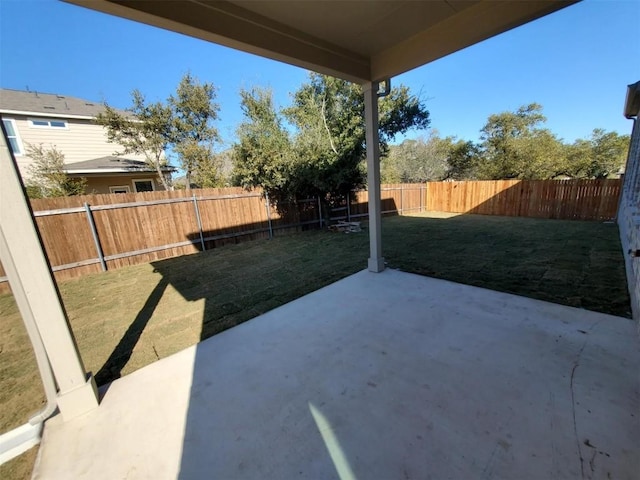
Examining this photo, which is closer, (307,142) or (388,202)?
(307,142)

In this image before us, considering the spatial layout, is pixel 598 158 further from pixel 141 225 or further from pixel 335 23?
pixel 141 225

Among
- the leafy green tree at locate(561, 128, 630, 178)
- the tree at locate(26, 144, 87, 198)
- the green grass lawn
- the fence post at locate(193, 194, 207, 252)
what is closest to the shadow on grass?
the green grass lawn

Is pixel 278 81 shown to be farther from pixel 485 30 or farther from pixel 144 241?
pixel 485 30

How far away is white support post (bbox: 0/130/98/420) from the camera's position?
1.41 m

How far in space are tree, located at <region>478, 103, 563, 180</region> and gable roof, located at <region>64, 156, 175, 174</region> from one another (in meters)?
19.4

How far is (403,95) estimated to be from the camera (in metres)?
9.49

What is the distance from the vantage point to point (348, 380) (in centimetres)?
188

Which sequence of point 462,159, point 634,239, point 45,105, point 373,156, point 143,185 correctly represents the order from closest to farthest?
1. point 634,239
2. point 373,156
3. point 45,105
4. point 143,185
5. point 462,159

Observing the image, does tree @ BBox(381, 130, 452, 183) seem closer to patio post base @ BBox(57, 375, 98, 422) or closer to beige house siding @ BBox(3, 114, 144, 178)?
beige house siding @ BBox(3, 114, 144, 178)

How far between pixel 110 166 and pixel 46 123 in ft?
10.2

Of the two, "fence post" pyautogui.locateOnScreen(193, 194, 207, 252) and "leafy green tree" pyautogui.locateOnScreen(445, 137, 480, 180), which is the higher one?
"leafy green tree" pyautogui.locateOnScreen(445, 137, 480, 180)

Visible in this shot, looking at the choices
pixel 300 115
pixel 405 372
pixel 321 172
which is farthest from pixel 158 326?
pixel 300 115

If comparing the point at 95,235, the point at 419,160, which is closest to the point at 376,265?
the point at 95,235

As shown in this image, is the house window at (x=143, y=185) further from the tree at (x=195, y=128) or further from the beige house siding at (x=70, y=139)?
the tree at (x=195, y=128)
